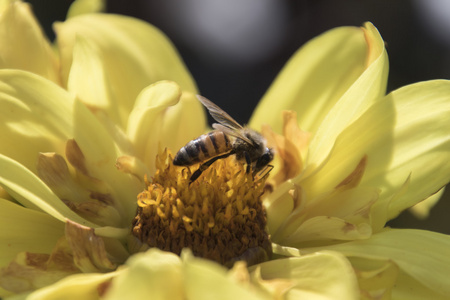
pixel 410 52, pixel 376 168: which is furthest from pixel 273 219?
pixel 410 52

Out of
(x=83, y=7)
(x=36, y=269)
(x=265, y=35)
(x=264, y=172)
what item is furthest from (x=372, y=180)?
(x=265, y=35)

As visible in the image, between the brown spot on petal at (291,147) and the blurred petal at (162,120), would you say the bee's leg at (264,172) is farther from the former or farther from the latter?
the blurred petal at (162,120)

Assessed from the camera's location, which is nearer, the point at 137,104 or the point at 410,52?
the point at 137,104

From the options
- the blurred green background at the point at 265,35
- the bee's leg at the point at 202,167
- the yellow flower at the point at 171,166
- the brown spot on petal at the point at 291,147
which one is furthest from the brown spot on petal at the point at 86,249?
the blurred green background at the point at 265,35

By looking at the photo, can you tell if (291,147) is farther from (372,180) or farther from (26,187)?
(26,187)

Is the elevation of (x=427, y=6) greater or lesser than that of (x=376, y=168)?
lesser

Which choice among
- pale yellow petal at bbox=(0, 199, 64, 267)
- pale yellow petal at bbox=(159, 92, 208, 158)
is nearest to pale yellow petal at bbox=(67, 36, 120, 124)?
pale yellow petal at bbox=(159, 92, 208, 158)

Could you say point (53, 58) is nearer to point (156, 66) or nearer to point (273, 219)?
point (156, 66)
